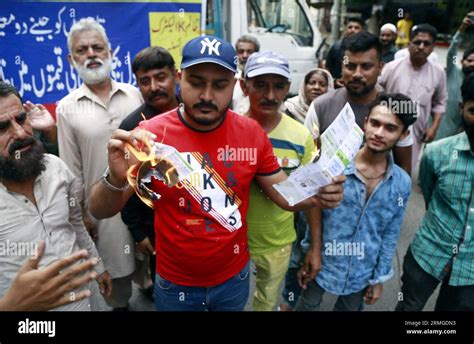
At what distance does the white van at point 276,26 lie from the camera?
4.79 metres

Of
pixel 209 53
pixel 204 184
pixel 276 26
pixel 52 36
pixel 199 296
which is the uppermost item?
pixel 276 26

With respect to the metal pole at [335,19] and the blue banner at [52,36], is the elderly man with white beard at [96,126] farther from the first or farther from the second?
the metal pole at [335,19]

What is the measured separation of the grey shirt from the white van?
3453 millimetres

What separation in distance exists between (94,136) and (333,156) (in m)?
1.27

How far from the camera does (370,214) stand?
1.75m

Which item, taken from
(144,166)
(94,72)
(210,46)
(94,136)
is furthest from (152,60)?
(144,166)

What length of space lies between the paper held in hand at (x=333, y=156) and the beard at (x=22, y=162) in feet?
3.18

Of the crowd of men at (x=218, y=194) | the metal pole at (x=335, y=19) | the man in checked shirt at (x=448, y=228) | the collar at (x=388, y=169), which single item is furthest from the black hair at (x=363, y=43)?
the metal pole at (x=335, y=19)

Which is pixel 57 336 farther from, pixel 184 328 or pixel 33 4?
pixel 33 4

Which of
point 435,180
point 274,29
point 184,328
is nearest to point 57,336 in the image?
point 184,328

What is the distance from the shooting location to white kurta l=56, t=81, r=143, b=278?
6.49ft

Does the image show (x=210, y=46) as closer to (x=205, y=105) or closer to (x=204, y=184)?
(x=205, y=105)

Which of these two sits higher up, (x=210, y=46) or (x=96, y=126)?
(x=210, y=46)

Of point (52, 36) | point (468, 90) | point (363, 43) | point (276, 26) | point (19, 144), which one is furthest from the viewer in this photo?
point (276, 26)
